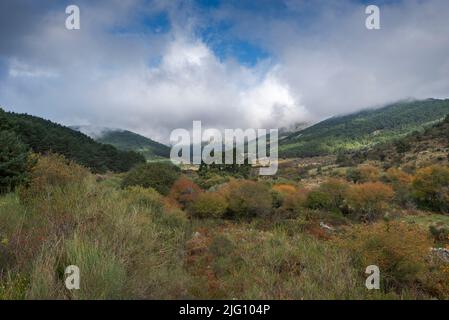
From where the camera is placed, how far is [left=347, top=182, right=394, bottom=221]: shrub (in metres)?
36.2

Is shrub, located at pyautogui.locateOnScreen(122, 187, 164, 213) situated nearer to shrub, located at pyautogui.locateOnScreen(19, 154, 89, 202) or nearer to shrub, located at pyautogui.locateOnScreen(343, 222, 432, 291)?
shrub, located at pyautogui.locateOnScreen(19, 154, 89, 202)

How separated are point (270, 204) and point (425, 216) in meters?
16.1

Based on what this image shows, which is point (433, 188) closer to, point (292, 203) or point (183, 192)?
point (292, 203)

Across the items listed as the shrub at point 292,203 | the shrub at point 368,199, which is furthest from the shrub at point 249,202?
the shrub at point 368,199

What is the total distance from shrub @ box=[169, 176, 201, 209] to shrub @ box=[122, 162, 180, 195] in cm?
70

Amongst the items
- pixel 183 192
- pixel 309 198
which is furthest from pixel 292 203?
pixel 183 192

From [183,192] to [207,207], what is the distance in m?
3.57

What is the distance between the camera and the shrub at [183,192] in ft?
102

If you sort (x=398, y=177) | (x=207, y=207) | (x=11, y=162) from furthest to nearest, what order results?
(x=398, y=177), (x=207, y=207), (x=11, y=162)

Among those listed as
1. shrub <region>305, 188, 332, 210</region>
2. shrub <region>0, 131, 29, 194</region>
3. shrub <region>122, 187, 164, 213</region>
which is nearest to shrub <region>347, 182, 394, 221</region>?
shrub <region>305, 188, 332, 210</region>

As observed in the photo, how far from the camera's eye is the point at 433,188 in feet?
129
